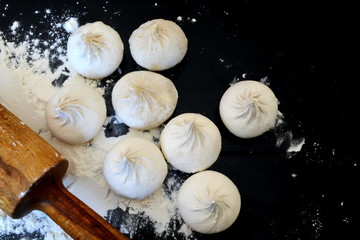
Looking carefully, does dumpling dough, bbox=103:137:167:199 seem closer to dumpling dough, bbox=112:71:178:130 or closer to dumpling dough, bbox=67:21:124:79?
dumpling dough, bbox=112:71:178:130

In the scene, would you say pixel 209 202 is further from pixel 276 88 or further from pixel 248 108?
pixel 276 88

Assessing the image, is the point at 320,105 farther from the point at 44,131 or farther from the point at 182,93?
the point at 44,131

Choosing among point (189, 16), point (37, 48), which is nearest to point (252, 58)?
point (189, 16)

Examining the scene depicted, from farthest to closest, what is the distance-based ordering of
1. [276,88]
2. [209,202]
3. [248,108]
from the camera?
1. [276,88]
2. [248,108]
3. [209,202]

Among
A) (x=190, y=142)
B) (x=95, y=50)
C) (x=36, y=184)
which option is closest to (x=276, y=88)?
(x=190, y=142)

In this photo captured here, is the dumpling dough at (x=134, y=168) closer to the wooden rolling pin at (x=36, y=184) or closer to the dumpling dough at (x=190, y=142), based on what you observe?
the dumpling dough at (x=190, y=142)

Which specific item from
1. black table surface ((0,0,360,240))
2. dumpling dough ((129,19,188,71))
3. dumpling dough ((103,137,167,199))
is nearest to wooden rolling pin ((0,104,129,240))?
dumpling dough ((103,137,167,199))
